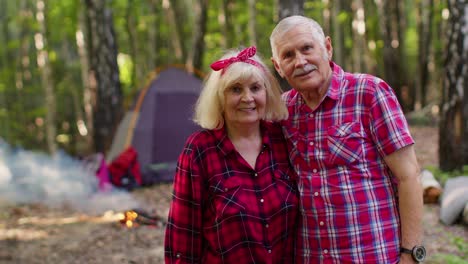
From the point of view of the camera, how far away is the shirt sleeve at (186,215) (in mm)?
2141

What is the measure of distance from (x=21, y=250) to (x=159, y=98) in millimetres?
4336

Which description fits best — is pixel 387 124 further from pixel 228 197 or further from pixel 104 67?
pixel 104 67

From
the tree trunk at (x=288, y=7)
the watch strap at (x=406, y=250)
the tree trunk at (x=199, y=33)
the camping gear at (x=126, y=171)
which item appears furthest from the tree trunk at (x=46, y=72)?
the watch strap at (x=406, y=250)

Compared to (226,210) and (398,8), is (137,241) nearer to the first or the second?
(226,210)

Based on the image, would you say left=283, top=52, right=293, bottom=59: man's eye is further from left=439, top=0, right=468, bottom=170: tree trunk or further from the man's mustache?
left=439, top=0, right=468, bottom=170: tree trunk

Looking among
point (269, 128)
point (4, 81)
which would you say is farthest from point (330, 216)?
point (4, 81)

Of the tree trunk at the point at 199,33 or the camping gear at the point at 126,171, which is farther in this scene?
the tree trunk at the point at 199,33

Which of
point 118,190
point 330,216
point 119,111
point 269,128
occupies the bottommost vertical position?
point 118,190

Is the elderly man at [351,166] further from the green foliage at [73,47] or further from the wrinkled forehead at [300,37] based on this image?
the green foliage at [73,47]

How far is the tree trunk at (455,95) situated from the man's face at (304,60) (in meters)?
4.73

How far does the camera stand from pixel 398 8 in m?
13.1

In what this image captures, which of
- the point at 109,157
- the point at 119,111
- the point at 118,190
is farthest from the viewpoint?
the point at 119,111

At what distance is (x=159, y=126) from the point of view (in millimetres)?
8648

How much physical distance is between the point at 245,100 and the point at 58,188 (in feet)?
19.9
